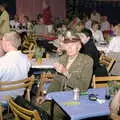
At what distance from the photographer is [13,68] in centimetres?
402

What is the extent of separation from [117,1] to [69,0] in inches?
76.8

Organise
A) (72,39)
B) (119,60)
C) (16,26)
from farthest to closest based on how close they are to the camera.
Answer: (16,26), (119,60), (72,39)

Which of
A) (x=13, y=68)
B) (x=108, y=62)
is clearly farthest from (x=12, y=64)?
(x=108, y=62)

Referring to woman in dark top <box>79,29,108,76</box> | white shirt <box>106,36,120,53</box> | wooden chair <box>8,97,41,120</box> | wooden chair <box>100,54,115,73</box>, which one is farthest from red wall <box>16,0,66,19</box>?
wooden chair <box>8,97,41,120</box>

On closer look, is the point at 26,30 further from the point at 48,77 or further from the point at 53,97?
the point at 53,97

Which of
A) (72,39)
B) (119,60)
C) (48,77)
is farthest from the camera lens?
(119,60)

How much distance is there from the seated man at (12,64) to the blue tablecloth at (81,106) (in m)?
0.66

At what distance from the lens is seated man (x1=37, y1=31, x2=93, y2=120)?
384 centimetres

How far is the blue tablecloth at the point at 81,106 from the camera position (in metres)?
3.03

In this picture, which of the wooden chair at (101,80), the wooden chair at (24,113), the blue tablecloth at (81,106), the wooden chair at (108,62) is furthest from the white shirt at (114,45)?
the wooden chair at (24,113)

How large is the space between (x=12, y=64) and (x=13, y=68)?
4cm

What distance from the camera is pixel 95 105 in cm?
328

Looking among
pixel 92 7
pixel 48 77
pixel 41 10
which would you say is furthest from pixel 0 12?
pixel 48 77

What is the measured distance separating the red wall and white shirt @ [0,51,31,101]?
10.4 m
